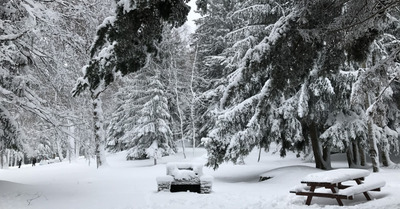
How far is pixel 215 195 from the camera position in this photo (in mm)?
10289

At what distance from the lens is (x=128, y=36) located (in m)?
5.69

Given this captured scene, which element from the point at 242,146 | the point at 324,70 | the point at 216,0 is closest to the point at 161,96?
the point at 216,0

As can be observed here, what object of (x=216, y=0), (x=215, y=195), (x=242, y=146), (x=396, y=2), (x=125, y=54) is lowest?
(x=215, y=195)

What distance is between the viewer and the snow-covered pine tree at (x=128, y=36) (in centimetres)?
562

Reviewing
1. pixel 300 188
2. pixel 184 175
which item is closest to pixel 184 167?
pixel 184 175

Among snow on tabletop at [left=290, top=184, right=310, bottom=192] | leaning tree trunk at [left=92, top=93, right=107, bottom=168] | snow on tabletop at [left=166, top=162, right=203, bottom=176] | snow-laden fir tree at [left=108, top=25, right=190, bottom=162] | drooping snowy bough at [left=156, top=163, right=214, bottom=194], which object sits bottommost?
snow on tabletop at [left=290, top=184, right=310, bottom=192]

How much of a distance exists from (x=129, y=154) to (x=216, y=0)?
47.3 feet

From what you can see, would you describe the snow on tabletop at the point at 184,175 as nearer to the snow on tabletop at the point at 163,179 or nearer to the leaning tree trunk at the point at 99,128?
the snow on tabletop at the point at 163,179

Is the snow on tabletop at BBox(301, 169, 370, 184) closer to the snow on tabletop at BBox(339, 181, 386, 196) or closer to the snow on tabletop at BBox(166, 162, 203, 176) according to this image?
the snow on tabletop at BBox(339, 181, 386, 196)

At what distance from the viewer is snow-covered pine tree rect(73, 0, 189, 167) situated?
5.62m

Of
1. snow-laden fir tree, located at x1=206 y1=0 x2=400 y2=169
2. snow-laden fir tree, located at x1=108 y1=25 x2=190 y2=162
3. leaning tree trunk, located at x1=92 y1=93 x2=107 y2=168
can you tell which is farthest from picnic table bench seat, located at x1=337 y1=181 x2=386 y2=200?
snow-laden fir tree, located at x1=108 y1=25 x2=190 y2=162

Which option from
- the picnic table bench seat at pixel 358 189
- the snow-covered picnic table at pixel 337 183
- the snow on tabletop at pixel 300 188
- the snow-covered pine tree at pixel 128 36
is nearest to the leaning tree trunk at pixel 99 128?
the snow on tabletop at pixel 300 188

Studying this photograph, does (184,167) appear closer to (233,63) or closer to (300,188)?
(300,188)

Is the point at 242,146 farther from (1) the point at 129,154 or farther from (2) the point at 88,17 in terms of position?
(1) the point at 129,154
